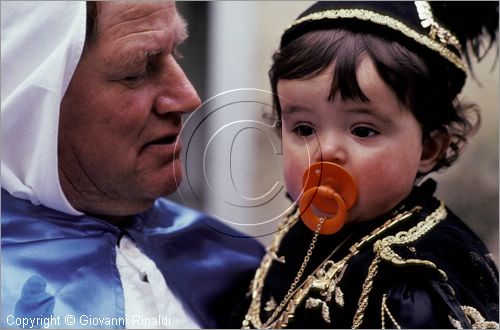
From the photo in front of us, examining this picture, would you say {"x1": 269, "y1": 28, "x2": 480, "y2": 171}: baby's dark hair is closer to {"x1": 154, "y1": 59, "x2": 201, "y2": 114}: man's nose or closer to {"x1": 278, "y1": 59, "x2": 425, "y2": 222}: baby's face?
{"x1": 278, "y1": 59, "x2": 425, "y2": 222}: baby's face

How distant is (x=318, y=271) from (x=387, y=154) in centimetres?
26

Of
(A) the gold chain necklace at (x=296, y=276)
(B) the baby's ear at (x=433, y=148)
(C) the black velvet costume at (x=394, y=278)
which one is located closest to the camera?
(C) the black velvet costume at (x=394, y=278)

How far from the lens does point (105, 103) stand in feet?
4.77

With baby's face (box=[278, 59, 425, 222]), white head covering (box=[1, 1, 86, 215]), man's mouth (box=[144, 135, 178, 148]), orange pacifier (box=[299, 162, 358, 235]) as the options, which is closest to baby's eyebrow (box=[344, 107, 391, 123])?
baby's face (box=[278, 59, 425, 222])

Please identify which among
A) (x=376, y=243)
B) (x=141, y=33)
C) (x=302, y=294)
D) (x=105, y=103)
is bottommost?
(x=302, y=294)

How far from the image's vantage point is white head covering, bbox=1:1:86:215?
1355mm

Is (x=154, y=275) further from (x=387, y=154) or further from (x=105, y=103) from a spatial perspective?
(x=387, y=154)

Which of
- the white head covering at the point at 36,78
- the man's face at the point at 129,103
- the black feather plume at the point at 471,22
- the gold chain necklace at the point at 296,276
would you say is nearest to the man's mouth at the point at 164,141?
the man's face at the point at 129,103

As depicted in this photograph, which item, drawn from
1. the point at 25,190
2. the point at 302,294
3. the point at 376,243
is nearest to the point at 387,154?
the point at 376,243

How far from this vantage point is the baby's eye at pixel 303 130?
4.25 ft

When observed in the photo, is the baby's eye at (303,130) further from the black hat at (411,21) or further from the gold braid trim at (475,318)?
the gold braid trim at (475,318)

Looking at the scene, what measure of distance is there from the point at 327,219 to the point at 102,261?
475 mm

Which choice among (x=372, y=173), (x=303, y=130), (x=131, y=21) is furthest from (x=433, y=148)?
(x=131, y=21)

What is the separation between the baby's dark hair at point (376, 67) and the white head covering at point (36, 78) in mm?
402
